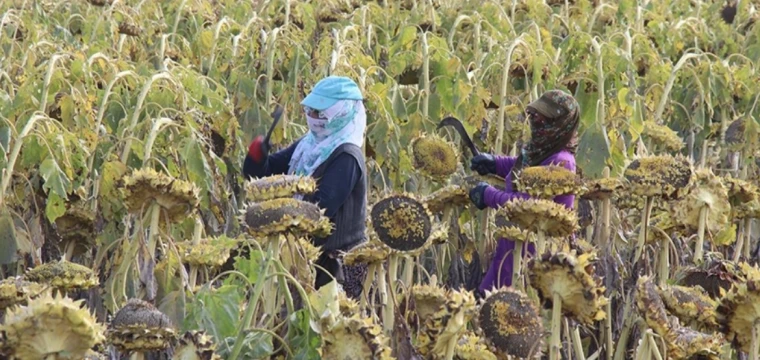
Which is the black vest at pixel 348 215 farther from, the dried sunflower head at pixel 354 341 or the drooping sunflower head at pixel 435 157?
the dried sunflower head at pixel 354 341

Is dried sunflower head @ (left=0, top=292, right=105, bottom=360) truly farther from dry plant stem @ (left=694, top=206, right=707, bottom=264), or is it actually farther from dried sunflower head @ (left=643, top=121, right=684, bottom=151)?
dried sunflower head @ (left=643, top=121, right=684, bottom=151)

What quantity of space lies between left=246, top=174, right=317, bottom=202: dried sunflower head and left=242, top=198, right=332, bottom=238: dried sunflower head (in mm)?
75

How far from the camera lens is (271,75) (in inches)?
174

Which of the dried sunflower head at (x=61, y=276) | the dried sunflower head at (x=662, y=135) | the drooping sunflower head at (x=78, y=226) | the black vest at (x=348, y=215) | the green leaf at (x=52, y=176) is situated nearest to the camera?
the dried sunflower head at (x=61, y=276)

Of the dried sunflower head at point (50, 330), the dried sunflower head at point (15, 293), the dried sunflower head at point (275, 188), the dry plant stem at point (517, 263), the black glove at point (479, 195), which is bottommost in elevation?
the dry plant stem at point (517, 263)

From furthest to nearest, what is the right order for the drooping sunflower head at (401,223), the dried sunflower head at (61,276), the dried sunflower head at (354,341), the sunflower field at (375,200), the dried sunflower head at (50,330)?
the drooping sunflower head at (401,223) → the dried sunflower head at (61,276) → the sunflower field at (375,200) → the dried sunflower head at (354,341) → the dried sunflower head at (50,330)

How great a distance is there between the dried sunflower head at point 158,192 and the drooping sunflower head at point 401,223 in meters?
0.36

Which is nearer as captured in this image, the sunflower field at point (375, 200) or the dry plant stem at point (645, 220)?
the sunflower field at point (375, 200)

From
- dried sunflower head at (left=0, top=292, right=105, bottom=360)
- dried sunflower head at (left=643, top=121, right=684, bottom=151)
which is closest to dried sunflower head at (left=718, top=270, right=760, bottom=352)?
dried sunflower head at (left=0, top=292, right=105, bottom=360)

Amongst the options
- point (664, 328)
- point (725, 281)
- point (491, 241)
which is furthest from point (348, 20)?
point (664, 328)

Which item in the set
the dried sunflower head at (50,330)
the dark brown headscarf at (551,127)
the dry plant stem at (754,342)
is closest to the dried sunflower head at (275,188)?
the dried sunflower head at (50,330)

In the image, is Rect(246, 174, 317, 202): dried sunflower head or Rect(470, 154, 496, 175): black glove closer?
Rect(246, 174, 317, 202): dried sunflower head

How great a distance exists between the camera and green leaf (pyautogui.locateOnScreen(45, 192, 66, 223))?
3029mm

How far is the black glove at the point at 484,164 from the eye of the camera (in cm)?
357
